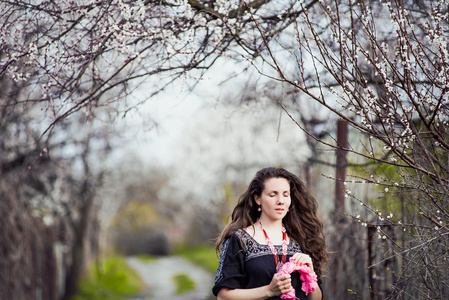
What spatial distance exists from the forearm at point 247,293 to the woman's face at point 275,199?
19.3 inches

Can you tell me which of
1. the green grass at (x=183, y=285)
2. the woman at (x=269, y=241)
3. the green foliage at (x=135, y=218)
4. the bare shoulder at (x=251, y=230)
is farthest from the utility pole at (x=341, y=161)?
the green foliage at (x=135, y=218)

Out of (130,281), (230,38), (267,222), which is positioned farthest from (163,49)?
(130,281)

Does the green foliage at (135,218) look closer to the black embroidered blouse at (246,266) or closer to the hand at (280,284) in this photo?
the black embroidered blouse at (246,266)

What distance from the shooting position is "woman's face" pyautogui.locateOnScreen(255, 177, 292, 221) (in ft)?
11.3

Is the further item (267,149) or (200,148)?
(200,148)

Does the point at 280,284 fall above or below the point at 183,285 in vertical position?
above

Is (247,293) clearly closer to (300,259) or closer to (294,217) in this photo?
(300,259)

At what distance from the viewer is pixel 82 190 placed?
41.0 feet

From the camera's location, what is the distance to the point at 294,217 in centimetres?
371

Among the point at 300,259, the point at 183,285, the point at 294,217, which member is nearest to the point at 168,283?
the point at 183,285

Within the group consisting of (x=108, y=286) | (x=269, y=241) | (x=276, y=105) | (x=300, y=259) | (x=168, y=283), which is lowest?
(x=168, y=283)

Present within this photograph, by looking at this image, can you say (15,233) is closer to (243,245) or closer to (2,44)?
(2,44)

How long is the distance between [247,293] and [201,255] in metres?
23.7

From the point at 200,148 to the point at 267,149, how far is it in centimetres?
621
